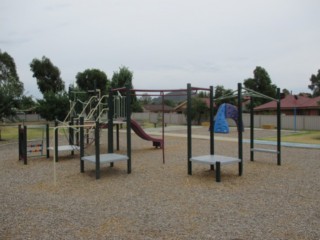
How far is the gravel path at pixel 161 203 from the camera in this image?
161 inches

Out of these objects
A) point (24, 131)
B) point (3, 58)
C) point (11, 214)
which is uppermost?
point (3, 58)

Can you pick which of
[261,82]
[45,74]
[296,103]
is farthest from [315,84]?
[45,74]

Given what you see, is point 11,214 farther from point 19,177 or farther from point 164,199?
point 19,177

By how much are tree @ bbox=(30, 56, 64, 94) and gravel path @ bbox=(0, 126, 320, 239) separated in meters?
43.7

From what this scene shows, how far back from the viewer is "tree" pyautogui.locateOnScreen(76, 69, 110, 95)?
141ft

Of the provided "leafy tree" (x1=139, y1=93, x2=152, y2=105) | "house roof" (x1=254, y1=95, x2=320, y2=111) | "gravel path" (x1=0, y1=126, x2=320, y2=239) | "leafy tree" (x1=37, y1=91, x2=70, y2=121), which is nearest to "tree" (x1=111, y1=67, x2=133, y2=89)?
"leafy tree" (x1=139, y1=93, x2=152, y2=105)

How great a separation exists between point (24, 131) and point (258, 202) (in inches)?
294

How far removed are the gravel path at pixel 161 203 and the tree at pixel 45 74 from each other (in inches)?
1720

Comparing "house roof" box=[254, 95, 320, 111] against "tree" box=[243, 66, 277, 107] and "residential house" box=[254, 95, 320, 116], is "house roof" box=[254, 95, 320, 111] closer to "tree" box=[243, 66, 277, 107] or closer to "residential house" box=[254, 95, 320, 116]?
"residential house" box=[254, 95, 320, 116]

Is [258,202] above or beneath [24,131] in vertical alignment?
beneath

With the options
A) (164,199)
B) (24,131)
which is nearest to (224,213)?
(164,199)

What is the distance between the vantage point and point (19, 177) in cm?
768

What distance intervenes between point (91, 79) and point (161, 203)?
39.9 meters

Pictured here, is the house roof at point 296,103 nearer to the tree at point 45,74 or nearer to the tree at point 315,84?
the tree at point 315,84
